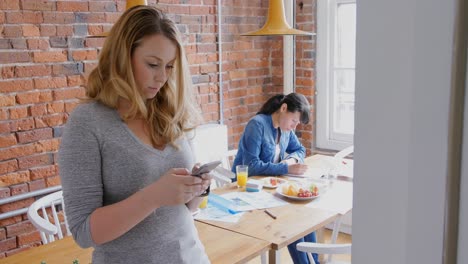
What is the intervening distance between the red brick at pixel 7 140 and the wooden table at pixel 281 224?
4.15 ft

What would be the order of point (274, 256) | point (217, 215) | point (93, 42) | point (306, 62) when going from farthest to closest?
point (306, 62) → point (93, 42) → point (217, 215) → point (274, 256)

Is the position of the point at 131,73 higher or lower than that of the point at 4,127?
higher

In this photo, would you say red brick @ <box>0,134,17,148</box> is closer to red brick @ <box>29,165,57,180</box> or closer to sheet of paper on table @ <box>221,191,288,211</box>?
red brick @ <box>29,165,57,180</box>

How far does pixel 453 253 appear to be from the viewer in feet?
1.05

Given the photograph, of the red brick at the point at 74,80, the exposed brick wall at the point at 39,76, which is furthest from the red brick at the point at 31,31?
the red brick at the point at 74,80

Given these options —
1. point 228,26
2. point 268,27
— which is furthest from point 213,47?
point 268,27

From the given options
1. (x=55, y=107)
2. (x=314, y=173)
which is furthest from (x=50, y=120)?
(x=314, y=173)

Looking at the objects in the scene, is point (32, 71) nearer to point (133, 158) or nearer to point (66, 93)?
point (66, 93)

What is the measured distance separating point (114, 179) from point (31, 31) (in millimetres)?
1863

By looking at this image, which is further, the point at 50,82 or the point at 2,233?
the point at 50,82

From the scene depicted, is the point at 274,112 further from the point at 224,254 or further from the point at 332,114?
the point at 224,254

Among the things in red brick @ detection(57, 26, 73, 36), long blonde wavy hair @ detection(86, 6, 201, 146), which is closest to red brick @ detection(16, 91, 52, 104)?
red brick @ detection(57, 26, 73, 36)

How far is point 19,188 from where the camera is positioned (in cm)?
271

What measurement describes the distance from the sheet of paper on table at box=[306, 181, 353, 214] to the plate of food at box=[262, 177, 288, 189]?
279mm
